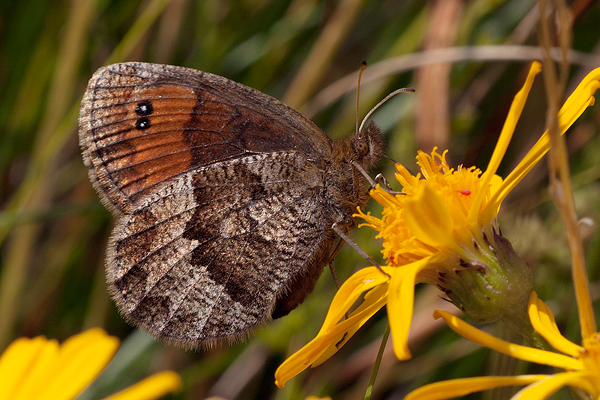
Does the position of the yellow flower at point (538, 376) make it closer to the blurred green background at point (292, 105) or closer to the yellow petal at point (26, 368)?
the yellow petal at point (26, 368)

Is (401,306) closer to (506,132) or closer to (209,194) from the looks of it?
(506,132)

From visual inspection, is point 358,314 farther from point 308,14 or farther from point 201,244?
point 308,14

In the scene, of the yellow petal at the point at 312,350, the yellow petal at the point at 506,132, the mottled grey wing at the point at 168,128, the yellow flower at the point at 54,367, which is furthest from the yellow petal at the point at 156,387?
the mottled grey wing at the point at 168,128

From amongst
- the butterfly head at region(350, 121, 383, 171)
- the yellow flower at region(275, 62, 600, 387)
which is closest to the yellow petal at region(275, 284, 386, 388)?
the yellow flower at region(275, 62, 600, 387)

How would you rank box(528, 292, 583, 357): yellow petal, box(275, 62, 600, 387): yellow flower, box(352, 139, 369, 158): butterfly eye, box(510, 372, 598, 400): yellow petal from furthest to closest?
box(352, 139, 369, 158): butterfly eye
box(275, 62, 600, 387): yellow flower
box(528, 292, 583, 357): yellow petal
box(510, 372, 598, 400): yellow petal

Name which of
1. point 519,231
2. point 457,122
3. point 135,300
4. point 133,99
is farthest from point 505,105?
point 135,300

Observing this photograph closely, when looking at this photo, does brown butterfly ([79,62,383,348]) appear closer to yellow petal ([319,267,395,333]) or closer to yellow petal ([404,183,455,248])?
yellow petal ([319,267,395,333])

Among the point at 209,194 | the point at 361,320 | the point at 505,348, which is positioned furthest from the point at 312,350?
the point at 209,194
